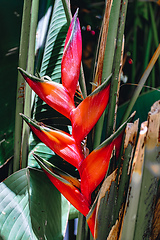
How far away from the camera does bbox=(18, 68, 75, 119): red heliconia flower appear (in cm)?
31

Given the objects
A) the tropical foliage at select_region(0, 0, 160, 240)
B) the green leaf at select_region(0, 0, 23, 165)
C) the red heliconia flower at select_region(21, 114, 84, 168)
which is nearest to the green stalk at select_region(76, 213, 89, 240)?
the tropical foliage at select_region(0, 0, 160, 240)

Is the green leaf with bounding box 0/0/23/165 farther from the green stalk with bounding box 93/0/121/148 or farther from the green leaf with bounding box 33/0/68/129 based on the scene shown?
the green stalk with bounding box 93/0/121/148

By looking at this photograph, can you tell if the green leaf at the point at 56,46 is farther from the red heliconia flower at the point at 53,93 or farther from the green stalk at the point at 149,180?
the green stalk at the point at 149,180

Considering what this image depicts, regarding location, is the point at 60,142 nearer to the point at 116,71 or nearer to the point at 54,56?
the point at 116,71

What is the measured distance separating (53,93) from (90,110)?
0.06 m

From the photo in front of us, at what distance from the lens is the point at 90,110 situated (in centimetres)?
29

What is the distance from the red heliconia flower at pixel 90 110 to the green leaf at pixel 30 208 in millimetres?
146

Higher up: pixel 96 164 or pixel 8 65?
pixel 8 65

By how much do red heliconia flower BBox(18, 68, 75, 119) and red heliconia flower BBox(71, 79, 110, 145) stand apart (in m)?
0.02

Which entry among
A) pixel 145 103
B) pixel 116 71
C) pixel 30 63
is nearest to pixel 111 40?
pixel 116 71

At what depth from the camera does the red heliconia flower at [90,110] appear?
0.28 m

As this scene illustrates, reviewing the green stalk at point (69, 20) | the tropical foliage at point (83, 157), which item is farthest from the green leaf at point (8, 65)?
the green stalk at point (69, 20)

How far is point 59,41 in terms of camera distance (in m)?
0.48

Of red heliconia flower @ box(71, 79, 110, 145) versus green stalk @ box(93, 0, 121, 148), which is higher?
green stalk @ box(93, 0, 121, 148)
